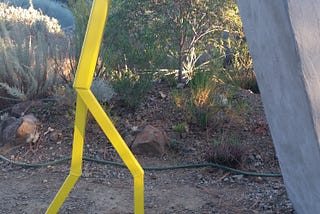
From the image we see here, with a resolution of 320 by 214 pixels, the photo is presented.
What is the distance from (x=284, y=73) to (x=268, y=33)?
0.67 ft

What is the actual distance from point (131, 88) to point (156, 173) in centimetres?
123

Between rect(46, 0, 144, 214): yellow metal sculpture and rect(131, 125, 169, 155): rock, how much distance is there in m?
1.57

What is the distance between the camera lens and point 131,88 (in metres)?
5.61

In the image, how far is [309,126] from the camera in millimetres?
2701

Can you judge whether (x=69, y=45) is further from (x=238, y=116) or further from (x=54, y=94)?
(x=238, y=116)

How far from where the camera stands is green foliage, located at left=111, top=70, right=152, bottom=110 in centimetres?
561

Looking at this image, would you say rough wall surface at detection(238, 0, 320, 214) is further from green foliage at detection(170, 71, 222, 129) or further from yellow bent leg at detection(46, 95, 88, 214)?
green foliage at detection(170, 71, 222, 129)

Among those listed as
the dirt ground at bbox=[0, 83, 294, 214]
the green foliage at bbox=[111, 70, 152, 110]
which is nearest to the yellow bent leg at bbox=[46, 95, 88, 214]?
the dirt ground at bbox=[0, 83, 294, 214]

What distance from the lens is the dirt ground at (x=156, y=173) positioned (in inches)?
159

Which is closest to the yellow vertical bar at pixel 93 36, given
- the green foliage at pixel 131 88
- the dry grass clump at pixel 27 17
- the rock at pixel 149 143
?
the rock at pixel 149 143

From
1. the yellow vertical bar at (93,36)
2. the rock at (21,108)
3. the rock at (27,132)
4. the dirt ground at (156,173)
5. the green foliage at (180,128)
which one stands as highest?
the yellow vertical bar at (93,36)

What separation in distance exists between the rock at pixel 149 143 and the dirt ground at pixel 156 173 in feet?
0.22

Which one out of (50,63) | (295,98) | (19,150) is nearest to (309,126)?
(295,98)

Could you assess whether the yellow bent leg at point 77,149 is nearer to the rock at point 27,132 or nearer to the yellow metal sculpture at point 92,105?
the yellow metal sculpture at point 92,105
